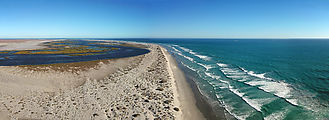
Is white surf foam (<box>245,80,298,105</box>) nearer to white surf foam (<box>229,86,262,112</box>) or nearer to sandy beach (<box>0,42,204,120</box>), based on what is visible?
white surf foam (<box>229,86,262,112</box>)

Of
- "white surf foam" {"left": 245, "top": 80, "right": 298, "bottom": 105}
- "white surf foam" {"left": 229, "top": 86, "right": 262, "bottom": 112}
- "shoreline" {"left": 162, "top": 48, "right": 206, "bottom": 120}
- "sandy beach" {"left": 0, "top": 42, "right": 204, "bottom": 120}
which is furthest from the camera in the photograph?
"white surf foam" {"left": 245, "top": 80, "right": 298, "bottom": 105}

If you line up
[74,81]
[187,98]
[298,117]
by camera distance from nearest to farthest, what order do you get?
[298,117]
[187,98]
[74,81]

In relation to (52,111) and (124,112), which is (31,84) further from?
(124,112)

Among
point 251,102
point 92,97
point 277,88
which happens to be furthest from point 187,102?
point 277,88

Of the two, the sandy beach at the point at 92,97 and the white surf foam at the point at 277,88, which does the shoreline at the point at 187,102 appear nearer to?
the sandy beach at the point at 92,97

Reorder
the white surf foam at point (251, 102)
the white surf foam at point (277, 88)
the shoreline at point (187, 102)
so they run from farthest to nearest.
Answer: the white surf foam at point (277, 88) → the white surf foam at point (251, 102) → the shoreline at point (187, 102)

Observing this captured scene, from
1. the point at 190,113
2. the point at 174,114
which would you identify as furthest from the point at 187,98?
the point at 174,114

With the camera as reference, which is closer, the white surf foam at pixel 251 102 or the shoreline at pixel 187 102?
the shoreline at pixel 187 102

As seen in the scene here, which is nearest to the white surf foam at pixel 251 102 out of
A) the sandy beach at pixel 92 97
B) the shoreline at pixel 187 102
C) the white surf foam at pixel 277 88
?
the white surf foam at pixel 277 88

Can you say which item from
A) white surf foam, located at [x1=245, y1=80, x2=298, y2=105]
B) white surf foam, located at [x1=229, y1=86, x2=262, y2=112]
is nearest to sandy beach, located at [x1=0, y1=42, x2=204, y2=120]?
white surf foam, located at [x1=229, y1=86, x2=262, y2=112]
